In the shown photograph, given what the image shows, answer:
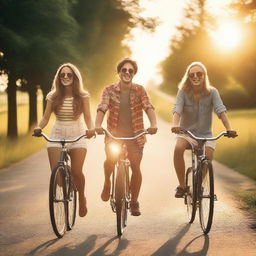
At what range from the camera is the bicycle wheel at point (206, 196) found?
6.87 m

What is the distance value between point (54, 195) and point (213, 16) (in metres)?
54.9

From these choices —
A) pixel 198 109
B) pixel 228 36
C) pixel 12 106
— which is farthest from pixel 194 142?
pixel 228 36

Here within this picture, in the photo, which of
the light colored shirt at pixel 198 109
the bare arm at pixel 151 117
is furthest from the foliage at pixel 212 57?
the bare arm at pixel 151 117

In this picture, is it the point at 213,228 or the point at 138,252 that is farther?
the point at 213,228

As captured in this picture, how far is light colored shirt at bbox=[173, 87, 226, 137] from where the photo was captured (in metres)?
7.64

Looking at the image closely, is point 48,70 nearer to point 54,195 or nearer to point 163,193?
point 163,193

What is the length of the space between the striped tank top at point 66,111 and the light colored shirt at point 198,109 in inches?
48.9

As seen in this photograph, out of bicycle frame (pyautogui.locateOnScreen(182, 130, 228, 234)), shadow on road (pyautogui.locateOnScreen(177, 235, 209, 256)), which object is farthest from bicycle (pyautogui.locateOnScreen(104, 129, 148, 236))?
shadow on road (pyautogui.locateOnScreen(177, 235, 209, 256))

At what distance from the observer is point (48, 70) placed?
65.1ft

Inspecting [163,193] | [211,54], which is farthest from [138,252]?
[211,54]

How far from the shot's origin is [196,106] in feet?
25.2

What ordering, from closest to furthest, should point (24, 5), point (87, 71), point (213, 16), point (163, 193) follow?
1. point (163, 193)
2. point (24, 5)
3. point (87, 71)
4. point (213, 16)

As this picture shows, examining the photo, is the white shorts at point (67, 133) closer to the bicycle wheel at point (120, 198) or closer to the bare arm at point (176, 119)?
the bicycle wheel at point (120, 198)

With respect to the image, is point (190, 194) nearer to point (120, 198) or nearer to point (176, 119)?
point (176, 119)
